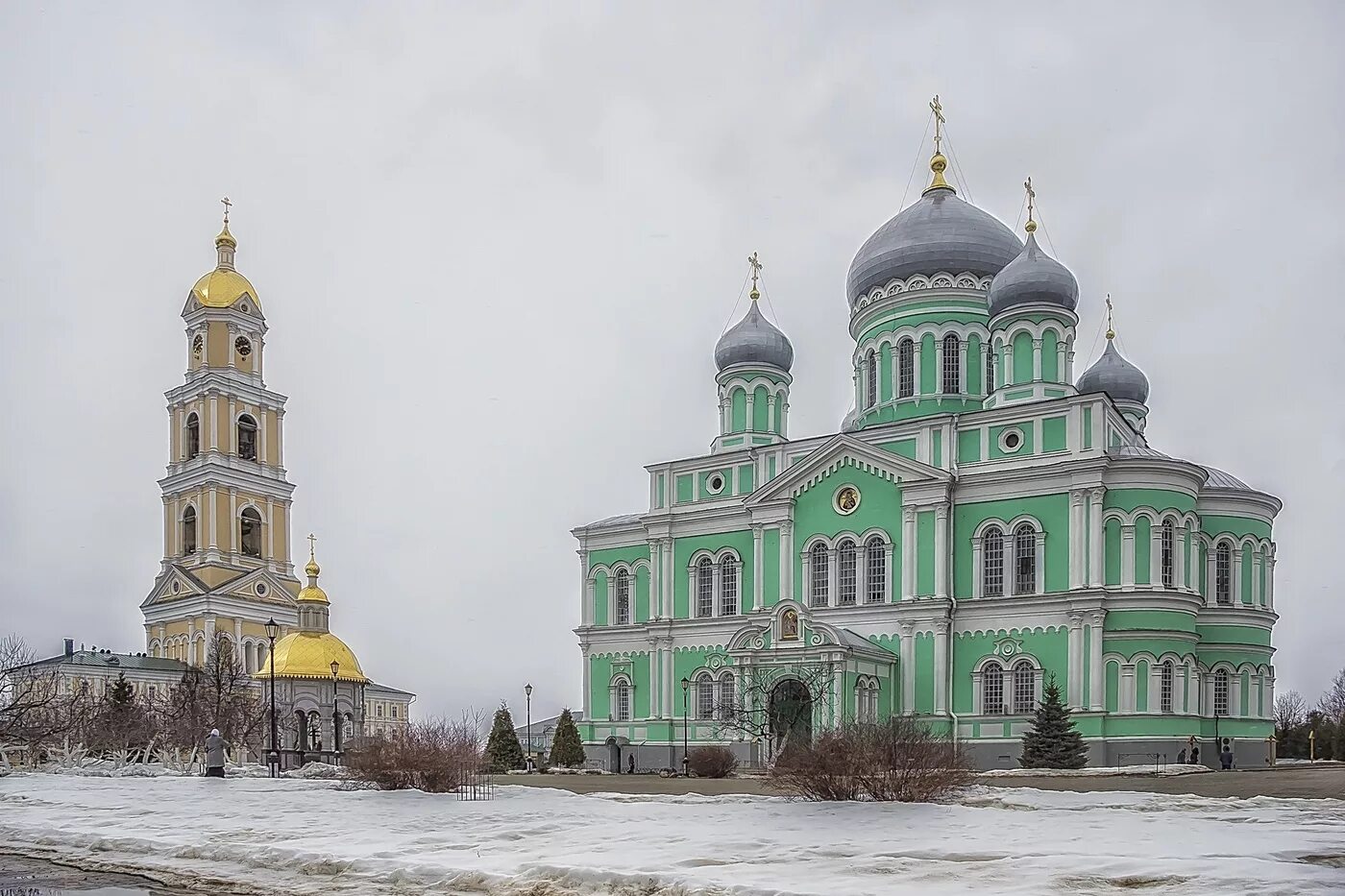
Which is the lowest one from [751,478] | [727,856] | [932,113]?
[727,856]

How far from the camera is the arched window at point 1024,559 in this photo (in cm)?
3531

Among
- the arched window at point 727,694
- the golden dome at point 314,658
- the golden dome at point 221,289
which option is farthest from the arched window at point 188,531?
the arched window at point 727,694

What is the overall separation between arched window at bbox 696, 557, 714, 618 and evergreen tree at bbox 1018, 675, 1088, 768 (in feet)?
40.7

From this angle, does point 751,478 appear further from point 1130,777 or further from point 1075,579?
point 1130,777

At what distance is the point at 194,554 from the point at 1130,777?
53.1 m

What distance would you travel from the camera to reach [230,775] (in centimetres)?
2708

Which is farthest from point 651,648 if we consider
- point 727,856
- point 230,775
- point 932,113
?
point 727,856

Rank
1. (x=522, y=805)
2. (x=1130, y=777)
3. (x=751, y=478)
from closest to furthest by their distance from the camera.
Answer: (x=522, y=805) → (x=1130, y=777) → (x=751, y=478)

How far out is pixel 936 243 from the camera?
42.7m

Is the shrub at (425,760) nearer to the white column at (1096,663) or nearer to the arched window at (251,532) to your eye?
the white column at (1096,663)

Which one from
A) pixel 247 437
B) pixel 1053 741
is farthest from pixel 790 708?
pixel 247 437

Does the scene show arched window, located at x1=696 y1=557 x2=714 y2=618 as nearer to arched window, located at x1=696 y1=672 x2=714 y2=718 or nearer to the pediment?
arched window, located at x1=696 y1=672 x2=714 y2=718

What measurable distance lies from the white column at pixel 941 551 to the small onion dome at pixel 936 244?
10.2 m

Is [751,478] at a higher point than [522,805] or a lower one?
higher
